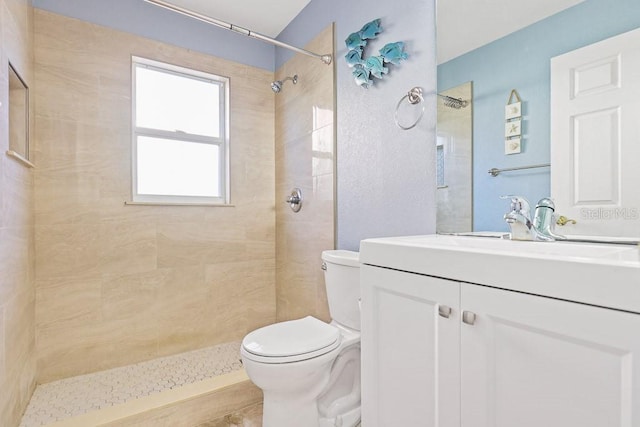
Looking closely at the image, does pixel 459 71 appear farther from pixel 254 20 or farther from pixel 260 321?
pixel 260 321

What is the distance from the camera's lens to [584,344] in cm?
71

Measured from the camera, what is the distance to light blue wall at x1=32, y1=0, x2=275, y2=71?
2055mm

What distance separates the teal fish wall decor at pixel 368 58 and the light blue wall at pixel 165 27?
101 centimetres

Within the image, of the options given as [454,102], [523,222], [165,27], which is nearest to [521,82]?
[454,102]

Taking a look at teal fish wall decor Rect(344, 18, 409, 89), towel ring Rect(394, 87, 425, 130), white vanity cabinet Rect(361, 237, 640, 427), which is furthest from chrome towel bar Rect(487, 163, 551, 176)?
teal fish wall decor Rect(344, 18, 409, 89)

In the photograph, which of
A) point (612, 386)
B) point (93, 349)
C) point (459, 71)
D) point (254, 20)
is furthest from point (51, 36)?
point (612, 386)

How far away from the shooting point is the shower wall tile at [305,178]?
7.13ft

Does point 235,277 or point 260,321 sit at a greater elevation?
point 235,277

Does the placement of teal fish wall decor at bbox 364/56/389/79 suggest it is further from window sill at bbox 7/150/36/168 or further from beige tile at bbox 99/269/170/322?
beige tile at bbox 99/269/170/322

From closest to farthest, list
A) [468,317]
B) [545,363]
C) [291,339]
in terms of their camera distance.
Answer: [545,363], [468,317], [291,339]

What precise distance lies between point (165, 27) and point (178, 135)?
722 millimetres

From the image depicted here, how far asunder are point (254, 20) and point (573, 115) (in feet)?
7.37

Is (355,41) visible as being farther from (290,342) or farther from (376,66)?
(290,342)

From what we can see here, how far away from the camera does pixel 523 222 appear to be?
3.95 ft
